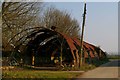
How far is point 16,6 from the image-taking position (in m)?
33.6

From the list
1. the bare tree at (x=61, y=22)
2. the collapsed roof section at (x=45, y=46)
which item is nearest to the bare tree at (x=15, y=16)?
the collapsed roof section at (x=45, y=46)

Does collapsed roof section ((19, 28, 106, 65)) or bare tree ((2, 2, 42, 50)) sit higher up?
bare tree ((2, 2, 42, 50))

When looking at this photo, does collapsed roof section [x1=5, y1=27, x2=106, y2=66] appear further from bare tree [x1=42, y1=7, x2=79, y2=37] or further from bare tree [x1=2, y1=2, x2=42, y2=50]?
bare tree [x1=42, y1=7, x2=79, y2=37]

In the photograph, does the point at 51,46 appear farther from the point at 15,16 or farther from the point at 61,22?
the point at 61,22

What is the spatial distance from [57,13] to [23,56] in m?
29.7

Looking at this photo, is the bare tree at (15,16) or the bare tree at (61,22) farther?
the bare tree at (61,22)

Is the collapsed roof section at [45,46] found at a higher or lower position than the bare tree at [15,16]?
lower

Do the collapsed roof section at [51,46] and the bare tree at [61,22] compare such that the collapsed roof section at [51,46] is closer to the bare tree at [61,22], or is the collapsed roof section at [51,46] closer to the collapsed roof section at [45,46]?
the collapsed roof section at [45,46]

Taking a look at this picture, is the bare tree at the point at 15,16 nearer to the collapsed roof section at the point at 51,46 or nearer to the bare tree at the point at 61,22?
the collapsed roof section at the point at 51,46

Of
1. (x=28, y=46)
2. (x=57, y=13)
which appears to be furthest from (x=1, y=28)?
(x=57, y=13)

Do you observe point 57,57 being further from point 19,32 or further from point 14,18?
point 14,18

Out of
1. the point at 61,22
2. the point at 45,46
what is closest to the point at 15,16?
the point at 45,46

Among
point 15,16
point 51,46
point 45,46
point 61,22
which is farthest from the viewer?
point 61,22

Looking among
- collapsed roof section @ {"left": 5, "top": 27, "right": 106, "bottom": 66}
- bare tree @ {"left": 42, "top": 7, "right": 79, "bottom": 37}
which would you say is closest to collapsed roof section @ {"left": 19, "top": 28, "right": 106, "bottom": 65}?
collapsed roof section @ {"left": 5, "top": 27, "right": 106, "bottom": 66}
